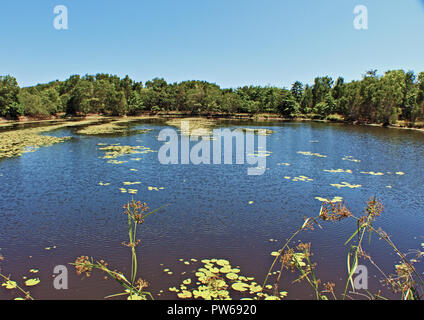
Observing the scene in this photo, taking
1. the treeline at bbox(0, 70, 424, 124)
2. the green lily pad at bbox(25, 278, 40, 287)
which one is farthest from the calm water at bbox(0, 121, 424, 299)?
the treeline at bbox(0, 70, 424, 124)

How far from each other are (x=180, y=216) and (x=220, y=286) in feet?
15.4

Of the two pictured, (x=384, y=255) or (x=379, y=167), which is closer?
(x=384, y=255)

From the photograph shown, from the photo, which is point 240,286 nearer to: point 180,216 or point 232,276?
point 232,276

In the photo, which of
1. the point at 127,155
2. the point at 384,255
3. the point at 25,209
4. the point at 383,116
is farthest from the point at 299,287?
the point at 383,116

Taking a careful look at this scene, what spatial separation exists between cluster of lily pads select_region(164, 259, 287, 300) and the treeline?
64698 millimetres

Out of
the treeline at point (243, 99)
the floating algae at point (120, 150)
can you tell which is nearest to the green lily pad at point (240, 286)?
the floating algae at point (120, 150)

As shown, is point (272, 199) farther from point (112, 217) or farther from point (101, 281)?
point (101, 281)

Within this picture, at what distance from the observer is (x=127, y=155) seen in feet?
77.4

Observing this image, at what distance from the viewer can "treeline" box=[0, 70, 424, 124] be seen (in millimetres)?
62094

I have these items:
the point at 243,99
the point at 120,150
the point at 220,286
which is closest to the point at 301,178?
the point at 220,286

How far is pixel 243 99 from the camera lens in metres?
99.9
